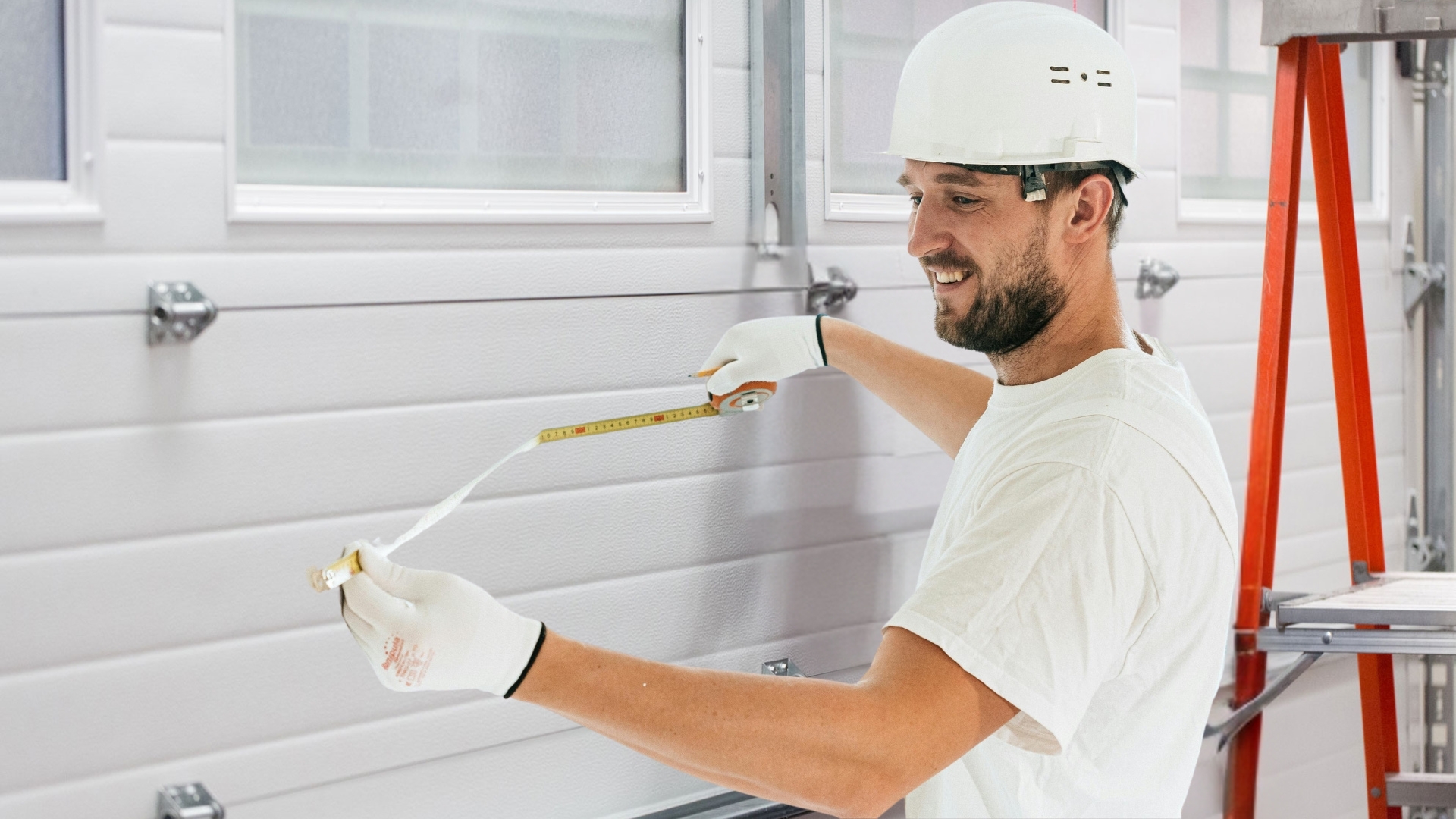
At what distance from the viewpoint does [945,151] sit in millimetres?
1578

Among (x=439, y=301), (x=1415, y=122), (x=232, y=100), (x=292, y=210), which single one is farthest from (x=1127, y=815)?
(x=1415, y=122)

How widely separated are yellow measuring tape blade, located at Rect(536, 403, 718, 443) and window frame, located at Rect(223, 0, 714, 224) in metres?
0.34

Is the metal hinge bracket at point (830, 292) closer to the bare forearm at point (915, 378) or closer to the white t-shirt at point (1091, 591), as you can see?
the bare forearm at point (915, 378)

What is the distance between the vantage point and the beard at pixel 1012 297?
61.6 inches

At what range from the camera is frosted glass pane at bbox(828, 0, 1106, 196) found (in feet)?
8.04

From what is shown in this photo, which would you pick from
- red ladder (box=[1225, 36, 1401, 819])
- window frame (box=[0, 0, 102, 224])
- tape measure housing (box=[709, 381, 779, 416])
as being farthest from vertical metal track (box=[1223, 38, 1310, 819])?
window frame (box=[0, 0, 102, 224])

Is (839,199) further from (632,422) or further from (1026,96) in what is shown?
(1026,96)

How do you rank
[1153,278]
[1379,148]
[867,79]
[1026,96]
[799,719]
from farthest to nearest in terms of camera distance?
[1379,148]
[1153,278]
[867,79]
[1026,96]
[799,719]

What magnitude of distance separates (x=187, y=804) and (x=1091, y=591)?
129 centimetres

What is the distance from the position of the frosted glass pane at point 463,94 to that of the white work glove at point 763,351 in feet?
1.10

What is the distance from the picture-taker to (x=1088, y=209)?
62.7 inches

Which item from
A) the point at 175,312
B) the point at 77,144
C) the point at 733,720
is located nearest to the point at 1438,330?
the point at 733,720

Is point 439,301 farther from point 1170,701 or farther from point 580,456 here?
point 1170,701

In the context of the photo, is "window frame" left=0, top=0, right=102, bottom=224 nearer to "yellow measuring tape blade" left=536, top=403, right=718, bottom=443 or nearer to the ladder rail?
"yellow measuring tape blade" left=536, top=403, right=718, bottom=443
